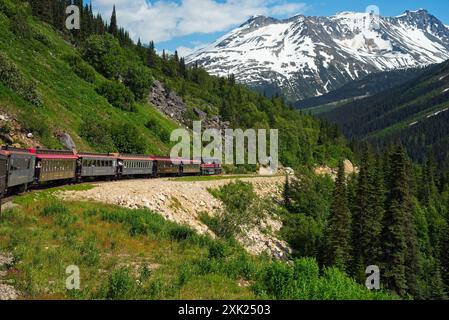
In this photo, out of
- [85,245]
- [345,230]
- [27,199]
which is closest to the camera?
[85,245]

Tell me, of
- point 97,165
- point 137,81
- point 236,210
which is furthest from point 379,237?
point 137,81

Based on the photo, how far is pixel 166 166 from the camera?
201ft

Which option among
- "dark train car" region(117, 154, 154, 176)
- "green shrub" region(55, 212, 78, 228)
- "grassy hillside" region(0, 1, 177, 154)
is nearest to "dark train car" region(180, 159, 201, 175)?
"grassy hillside" region(0, 1, 177, 154)

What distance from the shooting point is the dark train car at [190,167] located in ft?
221

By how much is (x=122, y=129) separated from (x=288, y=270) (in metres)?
55.7

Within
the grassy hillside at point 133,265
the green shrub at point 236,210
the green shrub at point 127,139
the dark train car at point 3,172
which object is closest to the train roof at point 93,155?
the green shrub at point 236,210

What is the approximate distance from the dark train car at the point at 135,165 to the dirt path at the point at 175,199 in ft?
13.1

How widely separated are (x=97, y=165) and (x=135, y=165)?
29.7 feet

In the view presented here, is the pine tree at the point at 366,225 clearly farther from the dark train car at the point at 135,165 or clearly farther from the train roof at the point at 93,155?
the train roof at the point at 93,155

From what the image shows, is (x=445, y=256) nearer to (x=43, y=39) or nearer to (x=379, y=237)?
(x=379, y=237)

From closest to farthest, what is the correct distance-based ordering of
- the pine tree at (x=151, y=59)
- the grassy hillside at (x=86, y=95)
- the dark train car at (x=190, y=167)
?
1. the grassy hillside at (x=86, y=95)
2. the dark train car at (x=190, y=167)
3. the pine tree at (x=151, y=59)

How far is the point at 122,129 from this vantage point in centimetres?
6725
